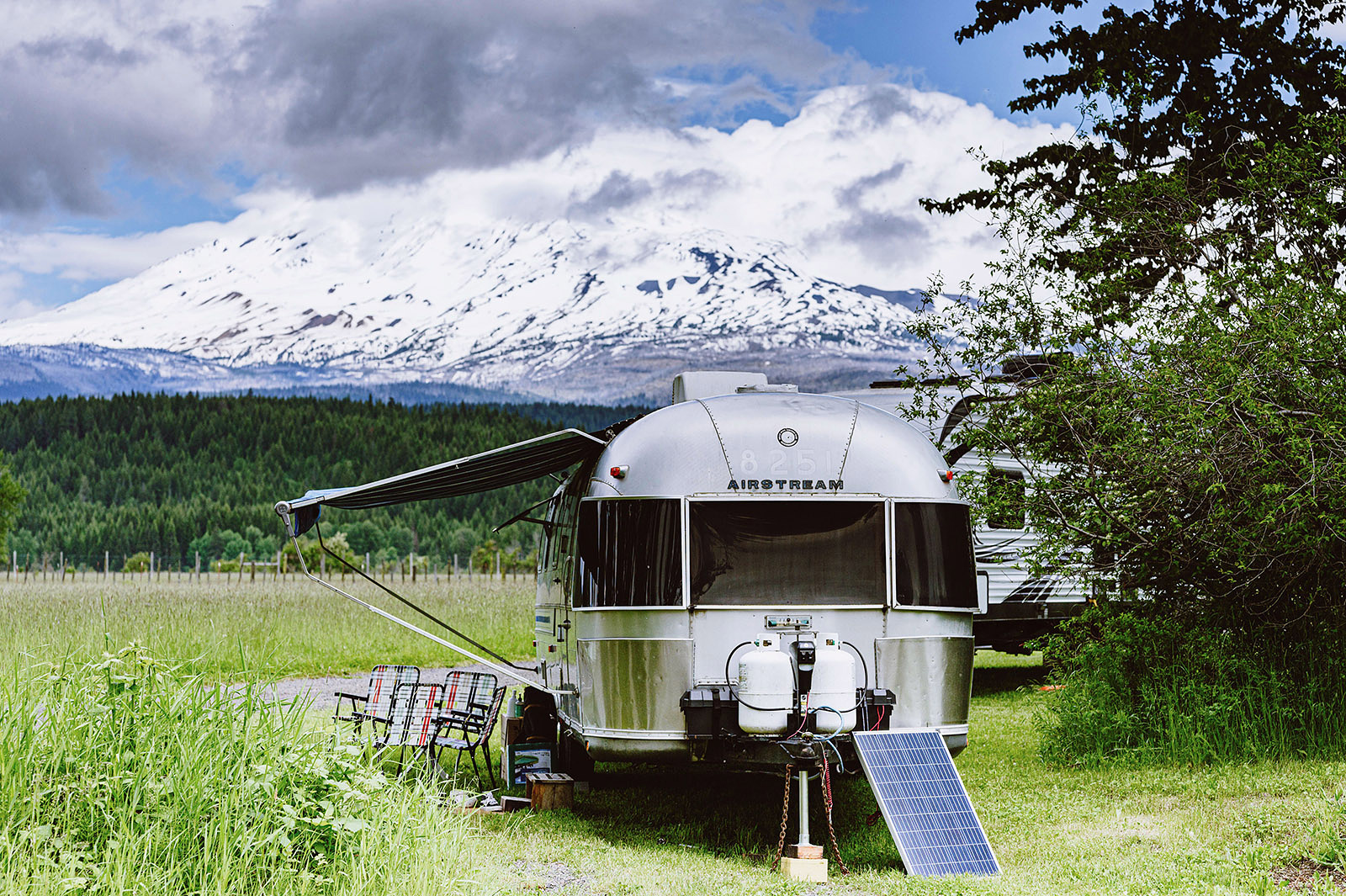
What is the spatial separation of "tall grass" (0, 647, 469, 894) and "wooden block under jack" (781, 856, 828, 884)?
1752 millimetres

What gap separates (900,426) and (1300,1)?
8937 mm

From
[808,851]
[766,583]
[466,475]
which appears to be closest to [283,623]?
[466,475]

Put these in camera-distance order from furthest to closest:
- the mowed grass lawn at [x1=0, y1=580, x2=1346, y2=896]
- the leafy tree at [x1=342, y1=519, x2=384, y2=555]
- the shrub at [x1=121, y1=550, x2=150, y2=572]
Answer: the leafy tree at [x1=342, y1=519, x2=384, y2=555] < the shrub at [x1=121, y1=550, x2=150, y2=572] < the mowed grass lawn at [x1=0, y1=580, x2=1346, y2=896]

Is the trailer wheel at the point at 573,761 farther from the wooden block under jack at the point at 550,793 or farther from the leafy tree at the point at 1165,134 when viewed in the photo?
the leafy tree at the point at 1165,134

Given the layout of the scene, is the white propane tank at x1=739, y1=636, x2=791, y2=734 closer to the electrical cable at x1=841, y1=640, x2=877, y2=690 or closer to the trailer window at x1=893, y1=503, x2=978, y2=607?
the electrical cable at x1=841, y1=640, x2=877, y2=690

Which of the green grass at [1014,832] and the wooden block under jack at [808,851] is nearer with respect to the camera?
the green grass at [1014,832]

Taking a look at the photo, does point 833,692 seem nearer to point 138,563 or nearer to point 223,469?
point 138,563

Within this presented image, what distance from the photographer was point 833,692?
23.4 ft

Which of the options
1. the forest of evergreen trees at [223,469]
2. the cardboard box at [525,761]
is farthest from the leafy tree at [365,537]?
the cardboard box at [525,761]

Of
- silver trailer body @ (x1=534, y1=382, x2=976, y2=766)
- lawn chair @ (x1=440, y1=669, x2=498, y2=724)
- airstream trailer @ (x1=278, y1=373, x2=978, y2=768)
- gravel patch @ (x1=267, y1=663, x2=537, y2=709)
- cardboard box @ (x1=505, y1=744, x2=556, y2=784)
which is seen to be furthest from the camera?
gravel patch @ (x1=267, y1=663, x2=537, y2=709)

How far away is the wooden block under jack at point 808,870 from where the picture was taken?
6727 mm

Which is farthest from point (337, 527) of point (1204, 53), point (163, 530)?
point (1204, 53)

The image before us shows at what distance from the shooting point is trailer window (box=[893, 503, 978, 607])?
24.9 feet

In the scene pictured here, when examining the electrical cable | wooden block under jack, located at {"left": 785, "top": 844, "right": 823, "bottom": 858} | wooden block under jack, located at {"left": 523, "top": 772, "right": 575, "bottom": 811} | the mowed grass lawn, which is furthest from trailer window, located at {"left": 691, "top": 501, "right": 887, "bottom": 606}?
wooden block under jack, located at {"left": 523, "top": 772, "right": 575, "bottom": 811}
